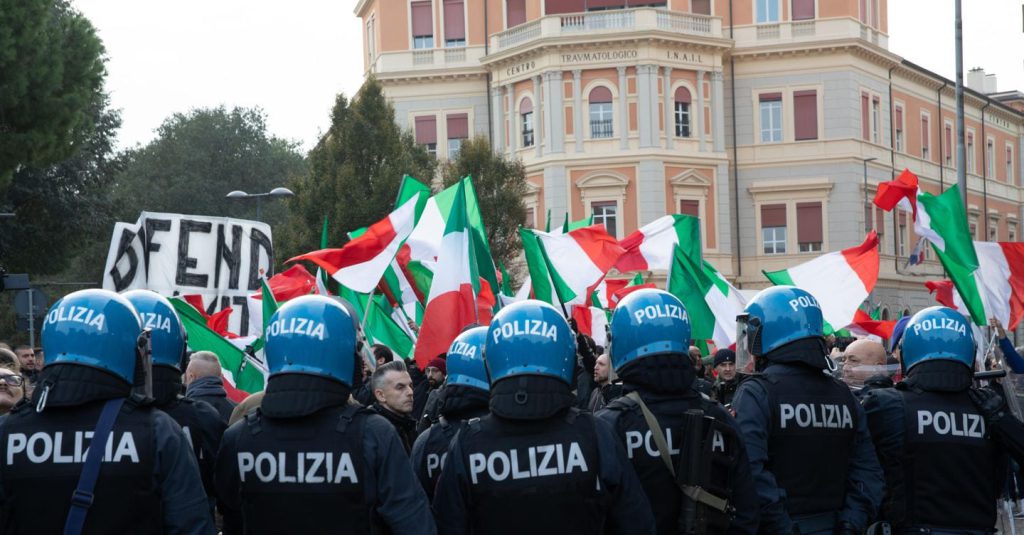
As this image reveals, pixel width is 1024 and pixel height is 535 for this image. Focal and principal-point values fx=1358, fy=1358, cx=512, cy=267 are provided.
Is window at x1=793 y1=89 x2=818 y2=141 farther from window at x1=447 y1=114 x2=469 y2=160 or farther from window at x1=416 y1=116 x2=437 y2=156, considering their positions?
window at x1=416 y1=116 x2=437 y2=156

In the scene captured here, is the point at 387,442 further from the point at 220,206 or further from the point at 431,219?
the point at 220,206

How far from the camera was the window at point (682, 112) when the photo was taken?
48250 millimetres

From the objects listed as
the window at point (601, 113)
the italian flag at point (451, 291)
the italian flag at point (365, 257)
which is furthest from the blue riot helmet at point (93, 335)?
the window at point (601, 113)

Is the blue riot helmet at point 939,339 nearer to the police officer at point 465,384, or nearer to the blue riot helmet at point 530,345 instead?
the police officer at point 465,384

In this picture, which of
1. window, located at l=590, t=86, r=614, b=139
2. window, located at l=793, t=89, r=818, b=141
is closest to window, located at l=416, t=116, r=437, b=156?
window, located at l=590, t=86, r=614, b=139

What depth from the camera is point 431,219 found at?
13.6m

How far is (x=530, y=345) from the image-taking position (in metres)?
4.86

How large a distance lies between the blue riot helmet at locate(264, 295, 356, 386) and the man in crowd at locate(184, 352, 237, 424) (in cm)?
243

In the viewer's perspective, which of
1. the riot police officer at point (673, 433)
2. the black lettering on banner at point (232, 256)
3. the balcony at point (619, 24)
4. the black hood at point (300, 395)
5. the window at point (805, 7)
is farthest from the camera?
the window at point (805, 7)

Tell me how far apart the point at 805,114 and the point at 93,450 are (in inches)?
1876

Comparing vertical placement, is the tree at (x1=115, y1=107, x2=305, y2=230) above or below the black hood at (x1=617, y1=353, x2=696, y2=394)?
above

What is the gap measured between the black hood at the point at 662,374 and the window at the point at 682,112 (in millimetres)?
43589

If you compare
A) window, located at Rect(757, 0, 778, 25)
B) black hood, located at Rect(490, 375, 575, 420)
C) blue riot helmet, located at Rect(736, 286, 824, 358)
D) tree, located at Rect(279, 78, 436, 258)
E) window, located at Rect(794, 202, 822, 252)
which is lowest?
black hood, located at Rect(490, 375, 575, 420)

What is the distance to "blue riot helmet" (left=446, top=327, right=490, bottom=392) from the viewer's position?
6.66 m
